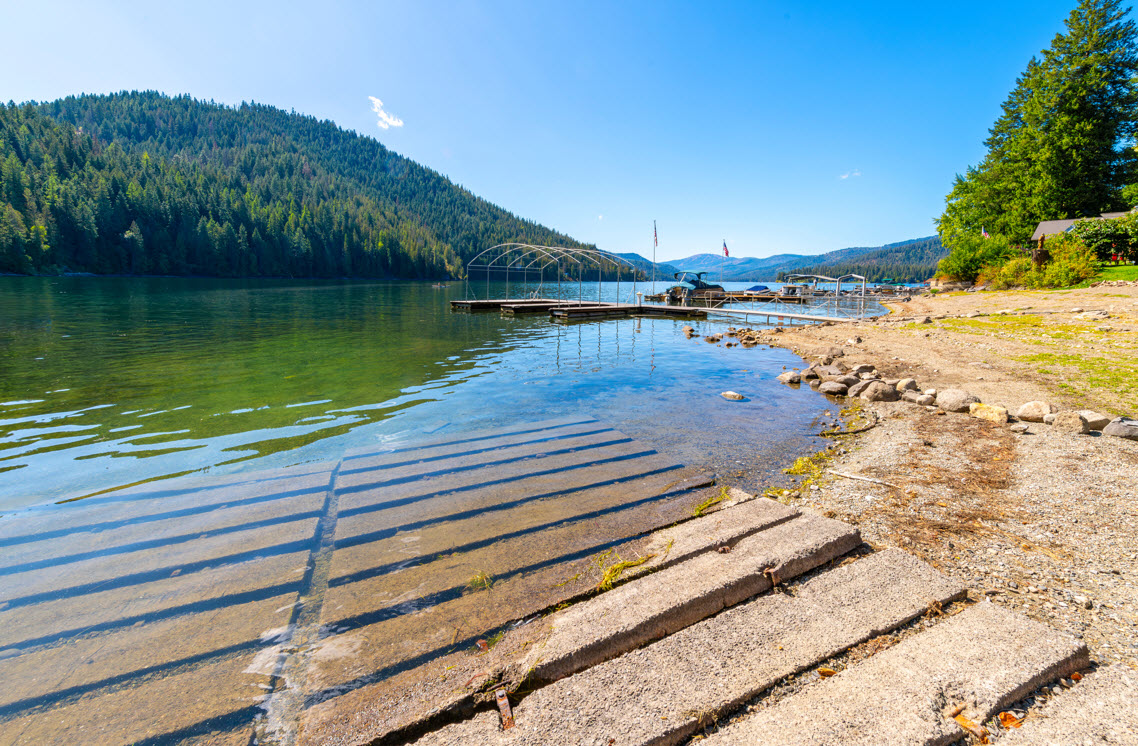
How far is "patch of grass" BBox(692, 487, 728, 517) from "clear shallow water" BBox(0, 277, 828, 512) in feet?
4.18

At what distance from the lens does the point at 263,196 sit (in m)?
124

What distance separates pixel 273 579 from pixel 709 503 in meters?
4.10

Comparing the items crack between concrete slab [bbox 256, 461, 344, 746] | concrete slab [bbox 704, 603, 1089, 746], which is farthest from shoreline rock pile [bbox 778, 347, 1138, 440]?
crack between concrete slab [bbox 256, 461, 344, 746]

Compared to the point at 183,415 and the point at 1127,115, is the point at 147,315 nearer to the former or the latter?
the point at 183,415

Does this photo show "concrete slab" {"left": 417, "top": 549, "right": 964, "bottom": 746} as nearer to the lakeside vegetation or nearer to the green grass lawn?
the green grass lawn

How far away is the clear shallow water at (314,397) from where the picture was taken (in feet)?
22.3

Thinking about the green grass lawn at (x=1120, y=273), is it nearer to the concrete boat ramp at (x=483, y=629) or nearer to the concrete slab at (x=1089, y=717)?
the concrete slab at (x=1089, y=717)

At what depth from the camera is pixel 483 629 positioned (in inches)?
125

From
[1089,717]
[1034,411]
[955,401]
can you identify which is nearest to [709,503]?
[1089,717]

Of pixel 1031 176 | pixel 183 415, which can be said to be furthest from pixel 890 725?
pixel 1031 176

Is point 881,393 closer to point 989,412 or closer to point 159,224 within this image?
point 989,412

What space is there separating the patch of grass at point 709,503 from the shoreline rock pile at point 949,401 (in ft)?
15.9

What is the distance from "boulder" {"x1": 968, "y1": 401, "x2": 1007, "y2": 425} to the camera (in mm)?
7191

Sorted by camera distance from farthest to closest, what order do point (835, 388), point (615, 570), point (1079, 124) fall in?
point (1079, 124) < point (835, 388) < point (615, 570)
